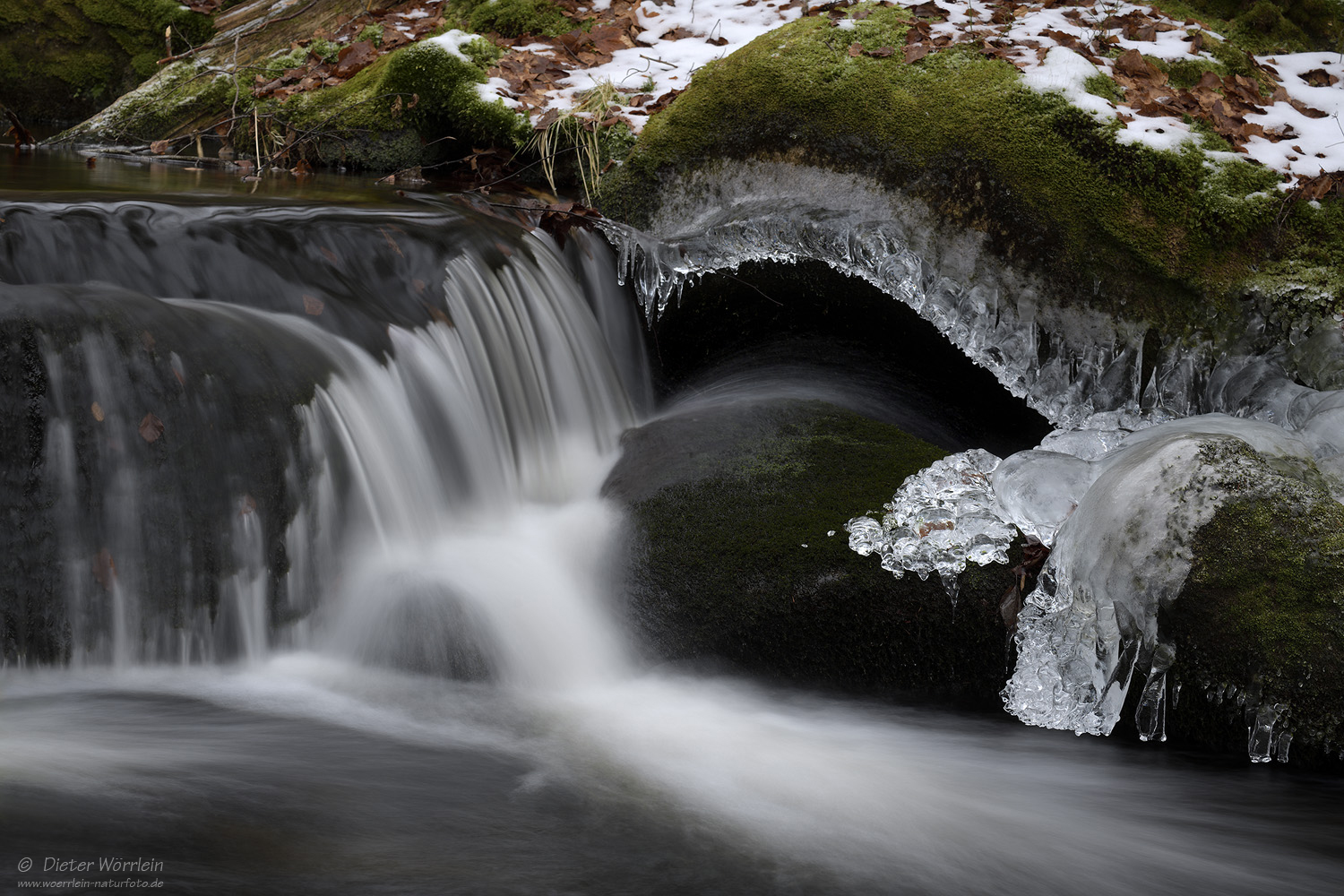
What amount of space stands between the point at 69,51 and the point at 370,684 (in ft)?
30.7

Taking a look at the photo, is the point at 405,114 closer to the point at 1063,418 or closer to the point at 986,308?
the point at 986,308

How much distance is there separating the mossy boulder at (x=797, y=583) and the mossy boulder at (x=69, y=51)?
8.59 m

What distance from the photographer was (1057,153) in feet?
15.9

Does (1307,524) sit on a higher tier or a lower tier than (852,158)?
lower

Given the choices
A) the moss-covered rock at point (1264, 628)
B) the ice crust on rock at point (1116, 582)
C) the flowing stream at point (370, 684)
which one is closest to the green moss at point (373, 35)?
the flowing stream at point (370, 684)

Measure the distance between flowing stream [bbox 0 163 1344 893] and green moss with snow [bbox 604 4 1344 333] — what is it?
224 centimetres

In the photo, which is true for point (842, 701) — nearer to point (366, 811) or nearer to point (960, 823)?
point (960, 823)

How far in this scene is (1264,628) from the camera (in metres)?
3.07

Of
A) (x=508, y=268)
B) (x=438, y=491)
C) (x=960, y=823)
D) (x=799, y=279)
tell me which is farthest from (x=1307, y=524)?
(x=508, y=268)

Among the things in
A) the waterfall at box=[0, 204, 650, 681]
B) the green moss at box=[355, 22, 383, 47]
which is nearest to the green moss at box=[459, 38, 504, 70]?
the green moss at box=[355, 22, 383, 47]

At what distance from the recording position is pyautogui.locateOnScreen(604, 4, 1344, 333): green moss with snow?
471cm

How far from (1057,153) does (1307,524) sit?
2316mm

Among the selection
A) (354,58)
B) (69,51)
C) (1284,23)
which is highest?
(69,51)

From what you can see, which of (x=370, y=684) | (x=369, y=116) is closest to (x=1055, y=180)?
(x=370, y=684)
